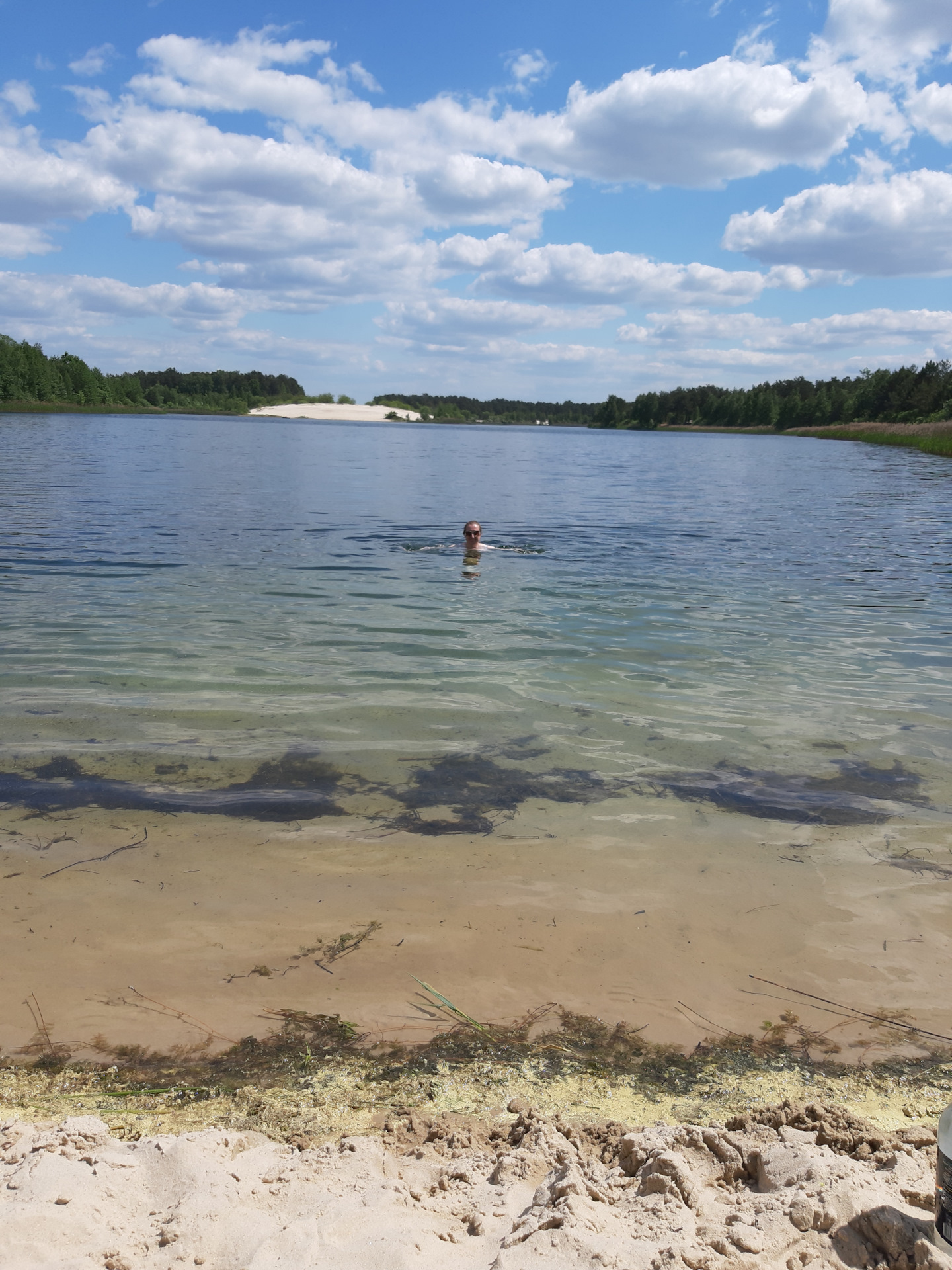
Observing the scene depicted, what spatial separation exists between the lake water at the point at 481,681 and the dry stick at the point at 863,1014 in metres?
0.77

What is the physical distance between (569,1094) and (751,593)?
→ 37.2ft

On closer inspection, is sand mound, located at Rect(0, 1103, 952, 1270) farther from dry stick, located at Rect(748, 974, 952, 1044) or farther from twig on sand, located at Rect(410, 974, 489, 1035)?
dry stick, located at Rect(748, 974, 952, 1044)

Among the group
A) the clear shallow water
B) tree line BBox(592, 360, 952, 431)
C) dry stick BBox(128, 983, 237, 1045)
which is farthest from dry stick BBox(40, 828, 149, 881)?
tree line BBox(592, 360, 952, 431)

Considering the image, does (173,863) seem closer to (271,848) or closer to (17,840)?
(271,848)

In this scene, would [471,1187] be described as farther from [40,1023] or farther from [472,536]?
[472,536]

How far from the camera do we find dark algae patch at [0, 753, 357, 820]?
17.2ft

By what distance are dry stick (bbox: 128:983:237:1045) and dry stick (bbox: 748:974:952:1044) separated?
2.45 metres

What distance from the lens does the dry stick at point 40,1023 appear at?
3.12 meters

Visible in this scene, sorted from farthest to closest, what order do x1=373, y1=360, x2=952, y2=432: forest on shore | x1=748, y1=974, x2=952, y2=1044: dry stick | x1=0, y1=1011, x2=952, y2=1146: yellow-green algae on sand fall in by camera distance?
x1=373, y1=360, x2=952, y2=432: forest on shore → x1=748, y1=974, x2=952, y2=1044: dry stick → x1=0, y1=1011, x2=952, y2=1146: yellow-green algae on sand

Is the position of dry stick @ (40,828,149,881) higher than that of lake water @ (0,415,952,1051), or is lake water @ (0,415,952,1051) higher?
lake water @ (0,415,952,1051)

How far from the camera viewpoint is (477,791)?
5.65 metres

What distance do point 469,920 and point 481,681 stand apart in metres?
4.26

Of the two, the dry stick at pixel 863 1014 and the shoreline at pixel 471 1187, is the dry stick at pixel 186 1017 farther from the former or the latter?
the dry stick at pixel 863 1014

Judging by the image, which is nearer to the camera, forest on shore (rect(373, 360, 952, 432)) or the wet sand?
the wet sand
